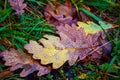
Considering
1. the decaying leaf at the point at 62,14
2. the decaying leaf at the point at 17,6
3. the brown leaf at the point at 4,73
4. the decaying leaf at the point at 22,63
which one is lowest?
the brown leaf at the point at 4,73

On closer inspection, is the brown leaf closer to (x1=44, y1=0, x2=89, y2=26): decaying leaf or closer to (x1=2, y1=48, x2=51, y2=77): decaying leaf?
(x1=2, y1=48, x2=51, y2=77): decaying leaf

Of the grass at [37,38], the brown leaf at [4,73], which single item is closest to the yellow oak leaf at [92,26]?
the grass at [37,38]

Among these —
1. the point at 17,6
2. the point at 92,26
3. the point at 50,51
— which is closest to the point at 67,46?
the point at 50,51

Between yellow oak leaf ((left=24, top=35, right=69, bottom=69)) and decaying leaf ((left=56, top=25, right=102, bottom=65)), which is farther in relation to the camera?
decaying leaf ((left=56, top=25, right=102, bottom=65))

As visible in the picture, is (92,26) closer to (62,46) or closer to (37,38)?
(62,46)

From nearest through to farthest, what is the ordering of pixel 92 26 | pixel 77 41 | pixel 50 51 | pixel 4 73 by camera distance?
pixel 4 73 → pixel 50 51 → pixel 77 41 → pixel 92 26

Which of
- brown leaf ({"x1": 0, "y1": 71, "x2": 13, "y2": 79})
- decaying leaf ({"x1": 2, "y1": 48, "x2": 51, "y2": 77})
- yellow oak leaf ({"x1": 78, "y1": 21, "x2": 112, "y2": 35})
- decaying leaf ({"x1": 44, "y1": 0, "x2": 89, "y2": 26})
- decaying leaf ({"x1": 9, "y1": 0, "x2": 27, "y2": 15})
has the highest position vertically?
decaying leaf ({"x1": 9, "y1": 0, "x2": 27, "y2": 15})

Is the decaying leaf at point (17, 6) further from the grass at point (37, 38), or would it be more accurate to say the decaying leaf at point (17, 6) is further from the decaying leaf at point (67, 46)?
the decaying leaf at point (67, 46)

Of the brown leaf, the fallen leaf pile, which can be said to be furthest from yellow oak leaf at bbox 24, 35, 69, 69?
the brown leaf

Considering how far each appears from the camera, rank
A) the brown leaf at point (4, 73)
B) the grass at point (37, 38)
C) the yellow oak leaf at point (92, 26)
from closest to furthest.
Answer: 1. the brown leaf at point (4, 73)
2. the grass at point (37, 38)
3. the yellow oak leaf at point (92, 26)
